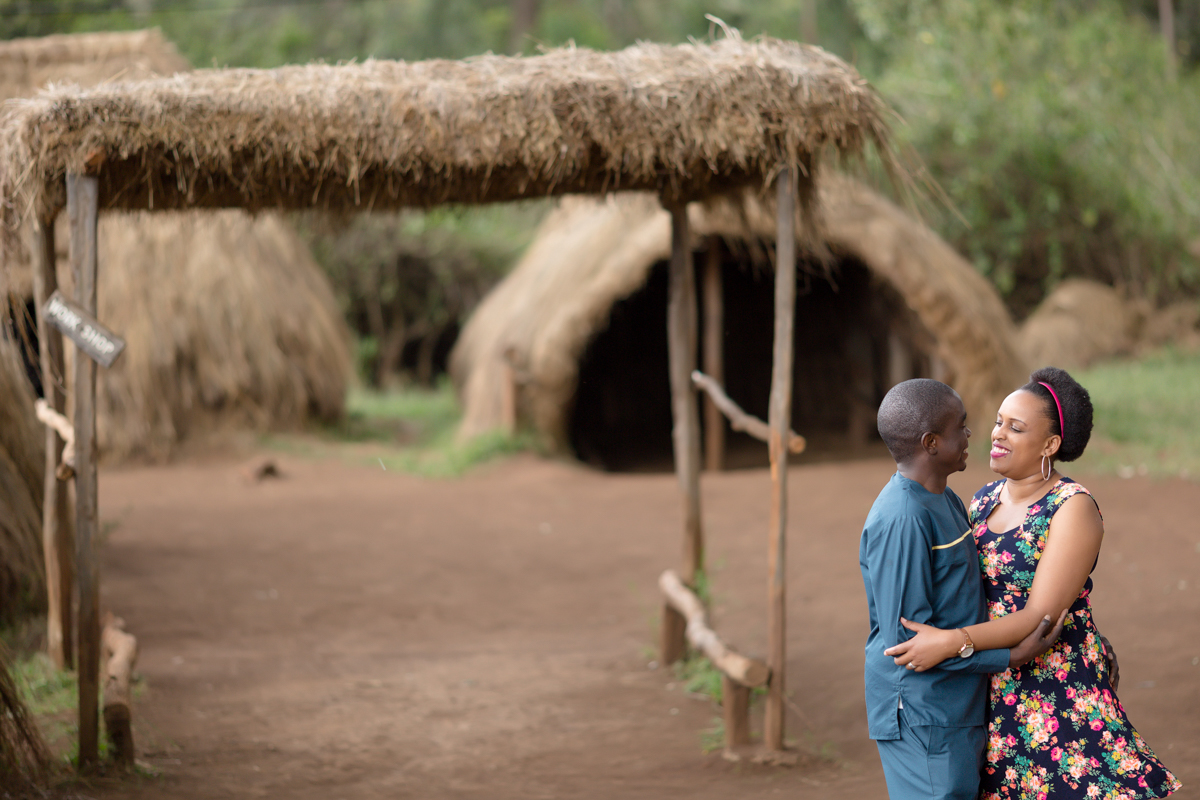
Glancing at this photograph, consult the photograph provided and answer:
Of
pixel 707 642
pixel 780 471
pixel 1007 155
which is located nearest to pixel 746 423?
pixel 780 471

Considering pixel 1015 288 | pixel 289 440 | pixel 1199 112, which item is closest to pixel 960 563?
pixel 289 440

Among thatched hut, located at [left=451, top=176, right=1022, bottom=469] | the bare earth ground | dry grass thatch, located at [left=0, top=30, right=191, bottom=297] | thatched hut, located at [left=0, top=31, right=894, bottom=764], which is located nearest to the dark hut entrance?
thatched hut, located at [left=451, top=176, right=1022, bottom=469]

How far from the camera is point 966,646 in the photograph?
2139 mm

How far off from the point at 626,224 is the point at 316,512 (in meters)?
3.73

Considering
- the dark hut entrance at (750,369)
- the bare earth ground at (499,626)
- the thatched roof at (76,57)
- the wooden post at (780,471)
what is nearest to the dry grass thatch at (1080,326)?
the dark hut entrance at (750,369)

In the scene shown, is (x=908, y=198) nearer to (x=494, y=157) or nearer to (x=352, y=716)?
(x=494, y=157)

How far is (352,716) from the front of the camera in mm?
4516

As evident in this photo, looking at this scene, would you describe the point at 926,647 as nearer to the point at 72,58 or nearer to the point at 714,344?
the point at 714,344

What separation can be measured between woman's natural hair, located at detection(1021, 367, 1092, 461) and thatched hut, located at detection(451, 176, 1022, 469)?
4.65m

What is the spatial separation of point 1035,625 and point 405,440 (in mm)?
10013

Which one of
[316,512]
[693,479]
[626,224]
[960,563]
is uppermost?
[626,224]

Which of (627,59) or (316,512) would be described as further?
(316,512)

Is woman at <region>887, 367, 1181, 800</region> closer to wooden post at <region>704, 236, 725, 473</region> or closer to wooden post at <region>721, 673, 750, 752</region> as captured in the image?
wooden post at <region>721, 673, 750, 752</region>

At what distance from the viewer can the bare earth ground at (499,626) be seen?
12.9 feet
